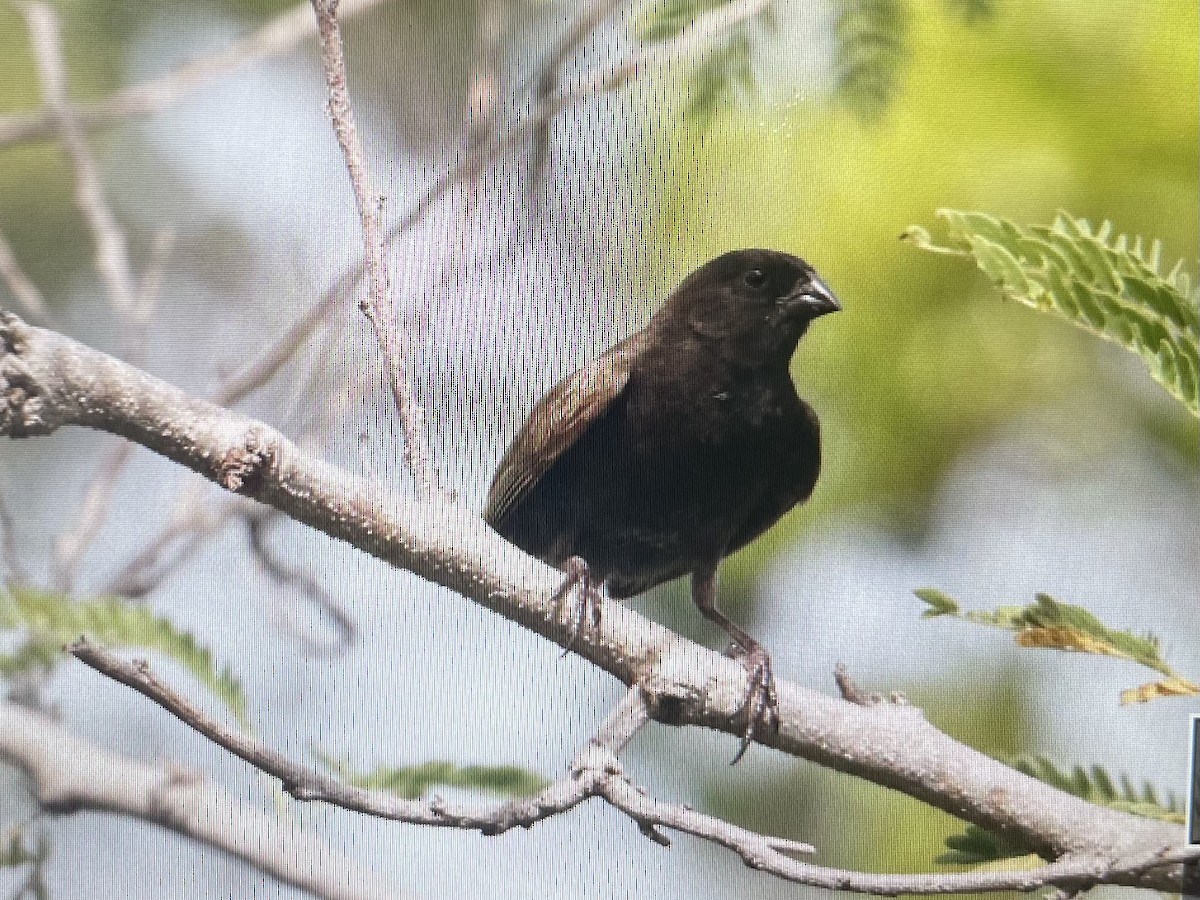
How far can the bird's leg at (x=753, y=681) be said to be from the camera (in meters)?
0.93

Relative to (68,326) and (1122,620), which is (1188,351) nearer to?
(1122,620)

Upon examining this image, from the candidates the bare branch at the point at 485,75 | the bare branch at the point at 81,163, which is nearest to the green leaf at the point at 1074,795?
the bare branch at the point at 485,75

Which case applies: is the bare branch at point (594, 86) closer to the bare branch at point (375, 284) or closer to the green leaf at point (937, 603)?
the bare branch at point (375, 284)

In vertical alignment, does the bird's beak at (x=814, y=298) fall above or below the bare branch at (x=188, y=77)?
below

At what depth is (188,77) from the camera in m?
0.93

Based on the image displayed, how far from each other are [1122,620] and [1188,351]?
247 millimetres

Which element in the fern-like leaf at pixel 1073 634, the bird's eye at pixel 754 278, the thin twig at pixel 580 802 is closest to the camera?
the thin twig at pixel 580 802

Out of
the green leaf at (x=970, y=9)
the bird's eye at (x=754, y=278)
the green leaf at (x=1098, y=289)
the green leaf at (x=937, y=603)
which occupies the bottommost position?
the green leaf at (x=937, y=603)

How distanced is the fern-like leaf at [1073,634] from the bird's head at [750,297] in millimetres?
248

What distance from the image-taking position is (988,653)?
998 mm

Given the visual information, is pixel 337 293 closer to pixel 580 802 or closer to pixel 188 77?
pixel 188 77

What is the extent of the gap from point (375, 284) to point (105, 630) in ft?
1.01

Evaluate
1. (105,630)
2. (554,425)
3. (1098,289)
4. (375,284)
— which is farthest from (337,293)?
(1098,289)

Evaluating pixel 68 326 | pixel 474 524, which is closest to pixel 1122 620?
pixel 474 524
